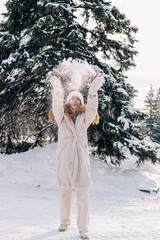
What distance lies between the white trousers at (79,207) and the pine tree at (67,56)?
539 cm

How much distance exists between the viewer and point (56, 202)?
22.1ft

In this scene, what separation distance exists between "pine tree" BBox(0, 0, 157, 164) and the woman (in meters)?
5.35

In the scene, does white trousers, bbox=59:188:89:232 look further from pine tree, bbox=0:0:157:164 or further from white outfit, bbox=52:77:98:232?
pine tree, bbox=0:0:157:164

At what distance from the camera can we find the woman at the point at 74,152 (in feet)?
12.8

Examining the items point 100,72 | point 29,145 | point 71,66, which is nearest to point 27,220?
point 71,66

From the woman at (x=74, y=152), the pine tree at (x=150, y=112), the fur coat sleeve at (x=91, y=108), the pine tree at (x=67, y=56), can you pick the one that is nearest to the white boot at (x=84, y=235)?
the woman at (x=74, y=152)

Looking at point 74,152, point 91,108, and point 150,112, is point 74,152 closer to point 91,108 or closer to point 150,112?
point 91,108

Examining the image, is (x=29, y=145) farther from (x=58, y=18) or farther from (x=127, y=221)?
(x=127, y=221)

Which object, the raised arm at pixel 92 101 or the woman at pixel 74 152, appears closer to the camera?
the woman at pixel 74 152

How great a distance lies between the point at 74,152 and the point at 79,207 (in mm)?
798

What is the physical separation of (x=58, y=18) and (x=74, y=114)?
20.0ft

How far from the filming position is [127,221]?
502 cm

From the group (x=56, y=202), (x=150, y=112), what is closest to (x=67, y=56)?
(x=56, y=202)

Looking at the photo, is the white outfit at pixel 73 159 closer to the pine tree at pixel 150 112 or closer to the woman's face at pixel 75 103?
the woman's face at pixel 75 103
